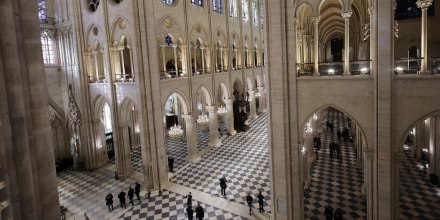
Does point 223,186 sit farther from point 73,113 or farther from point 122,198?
point 73,113

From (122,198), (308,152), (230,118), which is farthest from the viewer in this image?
(230,118)

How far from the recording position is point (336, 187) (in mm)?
14398

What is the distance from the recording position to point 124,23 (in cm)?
1667

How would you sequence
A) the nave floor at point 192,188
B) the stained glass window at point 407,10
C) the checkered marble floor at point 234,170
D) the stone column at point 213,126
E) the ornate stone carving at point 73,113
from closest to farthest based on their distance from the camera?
1. the nave floor at point 192,188
2. the stained glass window at point 407,10
3. the checkered marble floor at point 234,170
4. the ornate stone carving at point 73,113
5. the stone column at point 213,126

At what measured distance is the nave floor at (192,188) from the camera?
13.4 meters

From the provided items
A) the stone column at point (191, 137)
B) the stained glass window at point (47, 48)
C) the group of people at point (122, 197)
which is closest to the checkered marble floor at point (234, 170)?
the stone column at point (191, 137)

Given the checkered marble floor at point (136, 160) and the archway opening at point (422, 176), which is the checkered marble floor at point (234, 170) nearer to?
the checkered marble floor at point (136, 160)

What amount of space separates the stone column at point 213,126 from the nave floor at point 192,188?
3.01ft

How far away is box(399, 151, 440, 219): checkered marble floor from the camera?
11484mm

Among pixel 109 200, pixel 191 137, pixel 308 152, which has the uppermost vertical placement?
pixel 191 137

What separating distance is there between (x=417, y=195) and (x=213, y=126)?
47.2ft

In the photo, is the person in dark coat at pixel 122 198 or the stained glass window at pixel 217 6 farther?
the stained glass window at pixel 217 6

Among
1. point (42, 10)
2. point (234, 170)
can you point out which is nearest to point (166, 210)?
point (234, 170)

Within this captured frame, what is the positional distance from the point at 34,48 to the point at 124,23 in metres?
12.3
